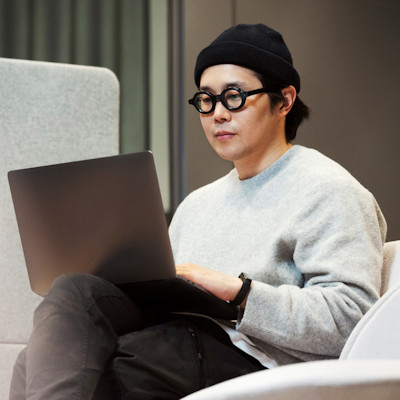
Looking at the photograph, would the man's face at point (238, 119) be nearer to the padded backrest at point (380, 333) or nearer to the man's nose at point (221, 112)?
the man's nose at point (221, 112)

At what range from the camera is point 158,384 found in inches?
41.3

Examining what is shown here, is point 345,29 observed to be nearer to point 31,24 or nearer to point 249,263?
point 31,24

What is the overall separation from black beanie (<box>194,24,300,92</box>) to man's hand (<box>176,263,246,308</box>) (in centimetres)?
52

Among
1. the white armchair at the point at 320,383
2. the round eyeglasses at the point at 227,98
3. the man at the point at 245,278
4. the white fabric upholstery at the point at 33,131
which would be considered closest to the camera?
the white armchair at the point at 320,383

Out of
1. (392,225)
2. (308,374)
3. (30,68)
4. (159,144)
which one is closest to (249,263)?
(308,374)

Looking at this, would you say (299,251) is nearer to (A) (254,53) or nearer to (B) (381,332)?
(B) (381,332)

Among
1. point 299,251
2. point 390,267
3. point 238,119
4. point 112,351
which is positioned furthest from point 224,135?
point 112,351

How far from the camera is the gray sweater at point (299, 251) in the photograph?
3.65 feet

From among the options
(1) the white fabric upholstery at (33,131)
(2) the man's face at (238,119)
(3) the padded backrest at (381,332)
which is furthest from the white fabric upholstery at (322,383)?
(1) the white fabric upholstery at (33,131)

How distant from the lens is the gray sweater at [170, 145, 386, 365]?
1112 millimetres

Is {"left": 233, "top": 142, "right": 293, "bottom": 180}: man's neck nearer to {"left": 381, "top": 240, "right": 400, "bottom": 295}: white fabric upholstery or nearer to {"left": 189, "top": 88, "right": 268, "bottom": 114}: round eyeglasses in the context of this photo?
{"left": 189, "top": 88, "right": 268, "bottom": 114}: round eyeglasses

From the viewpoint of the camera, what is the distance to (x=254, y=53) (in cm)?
140

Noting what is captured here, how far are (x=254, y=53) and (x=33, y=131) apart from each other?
620 mm

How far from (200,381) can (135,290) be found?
7.7 inches
